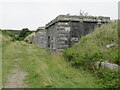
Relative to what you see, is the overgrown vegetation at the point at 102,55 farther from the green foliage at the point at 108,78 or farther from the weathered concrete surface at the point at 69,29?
the weathered concrete surface at the point at 69,29

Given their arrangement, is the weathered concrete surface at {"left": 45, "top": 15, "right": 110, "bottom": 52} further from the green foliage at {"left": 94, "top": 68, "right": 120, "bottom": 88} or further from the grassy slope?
the green foliage at {"left": 94, "top": 68, "right": 120, "bottom": 88}

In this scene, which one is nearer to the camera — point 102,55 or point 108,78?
point 108,78

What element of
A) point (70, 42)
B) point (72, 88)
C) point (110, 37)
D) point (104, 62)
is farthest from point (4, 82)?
point (70, 42)

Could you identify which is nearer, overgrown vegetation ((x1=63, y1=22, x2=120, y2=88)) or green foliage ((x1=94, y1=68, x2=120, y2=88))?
green foliage ((x1=94, y1=68, x2=120, y2=88))

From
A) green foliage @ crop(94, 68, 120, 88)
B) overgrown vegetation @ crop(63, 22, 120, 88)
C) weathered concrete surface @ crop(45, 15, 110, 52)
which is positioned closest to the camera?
green foliage @ crop(94, 68, 120, 88)

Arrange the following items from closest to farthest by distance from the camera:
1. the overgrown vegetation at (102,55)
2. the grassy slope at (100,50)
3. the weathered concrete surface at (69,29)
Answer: the overgrown vegetation at (102,55) < the grassy slope at (100,50) < the weathered concrete surface at (69,29)

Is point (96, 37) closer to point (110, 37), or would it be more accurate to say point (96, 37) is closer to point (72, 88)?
point (110, 37)

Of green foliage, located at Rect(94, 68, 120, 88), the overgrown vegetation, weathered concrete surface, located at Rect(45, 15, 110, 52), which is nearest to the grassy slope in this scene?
the overgrown vegetation

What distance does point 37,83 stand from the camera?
15.6 feet

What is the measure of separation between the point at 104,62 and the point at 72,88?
5.13 feet

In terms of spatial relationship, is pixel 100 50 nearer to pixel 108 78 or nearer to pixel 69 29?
pixel 108 78

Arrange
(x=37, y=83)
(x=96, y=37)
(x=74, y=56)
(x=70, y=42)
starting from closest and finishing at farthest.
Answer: (x=37, y=83), (x=74, y=56), (x=96, y=37), (x=70, y=42)

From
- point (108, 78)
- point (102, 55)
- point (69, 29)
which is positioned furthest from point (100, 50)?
point (69, 29)

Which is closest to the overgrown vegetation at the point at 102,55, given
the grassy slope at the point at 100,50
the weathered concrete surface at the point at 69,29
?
the grassy slope at the point at 100,50
